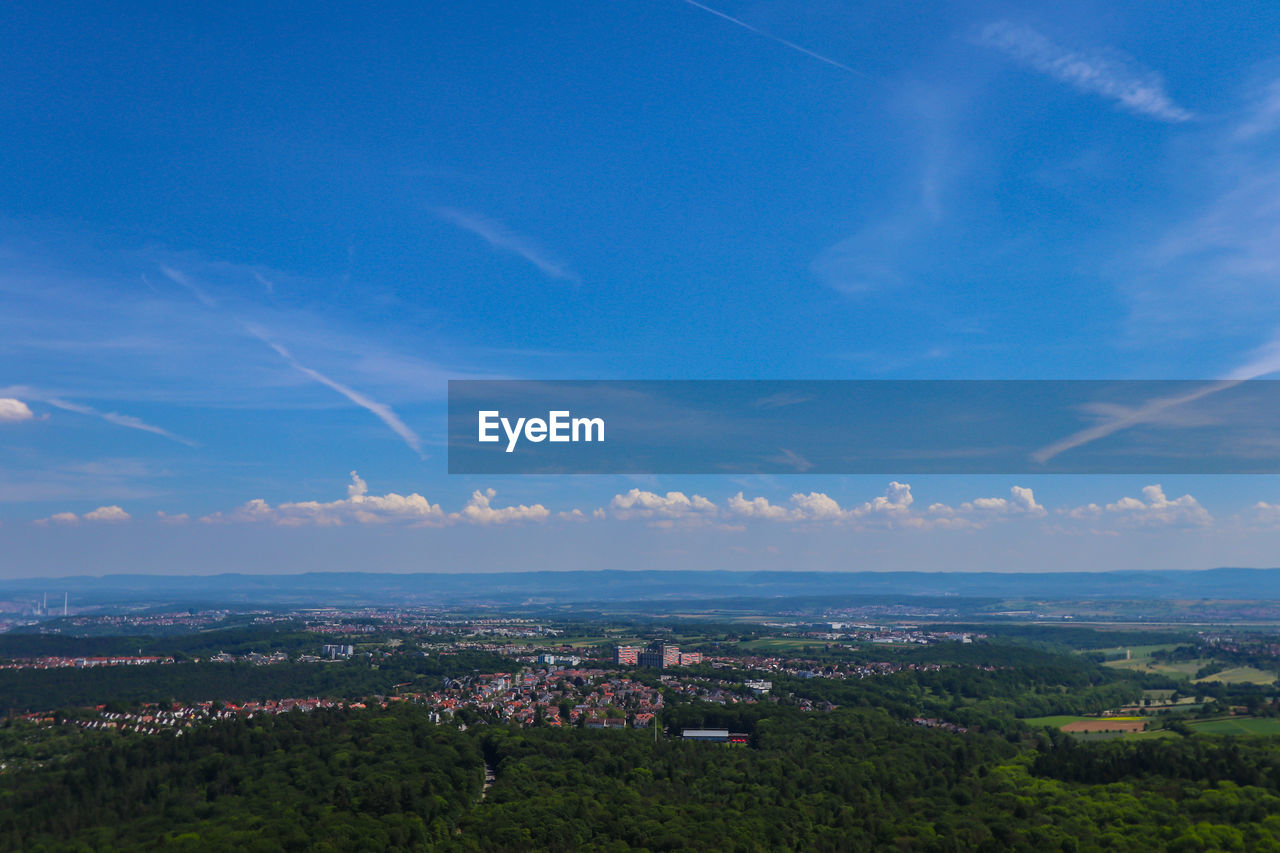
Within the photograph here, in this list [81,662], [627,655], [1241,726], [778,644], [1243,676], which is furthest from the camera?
[778,644]

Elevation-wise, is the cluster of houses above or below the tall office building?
above

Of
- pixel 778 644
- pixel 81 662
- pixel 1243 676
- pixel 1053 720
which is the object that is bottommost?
pixel 778 644

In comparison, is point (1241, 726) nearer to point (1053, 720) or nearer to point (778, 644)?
point (1053, 720)

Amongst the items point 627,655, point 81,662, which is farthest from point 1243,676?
point 81,662

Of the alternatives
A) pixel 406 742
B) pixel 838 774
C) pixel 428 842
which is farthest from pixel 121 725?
pixel 838 774

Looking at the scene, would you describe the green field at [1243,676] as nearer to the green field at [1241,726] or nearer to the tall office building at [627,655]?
the green field at [1241,726]

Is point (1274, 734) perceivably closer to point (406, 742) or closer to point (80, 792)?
point (406, 742)

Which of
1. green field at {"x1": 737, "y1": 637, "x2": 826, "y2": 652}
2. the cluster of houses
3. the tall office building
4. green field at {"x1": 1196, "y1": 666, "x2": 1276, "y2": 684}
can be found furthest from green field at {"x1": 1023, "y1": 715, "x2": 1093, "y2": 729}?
the cluster of houses

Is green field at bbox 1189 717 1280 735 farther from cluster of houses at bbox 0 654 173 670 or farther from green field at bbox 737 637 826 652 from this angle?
cluster of houses at bbox 0 654 173 670
